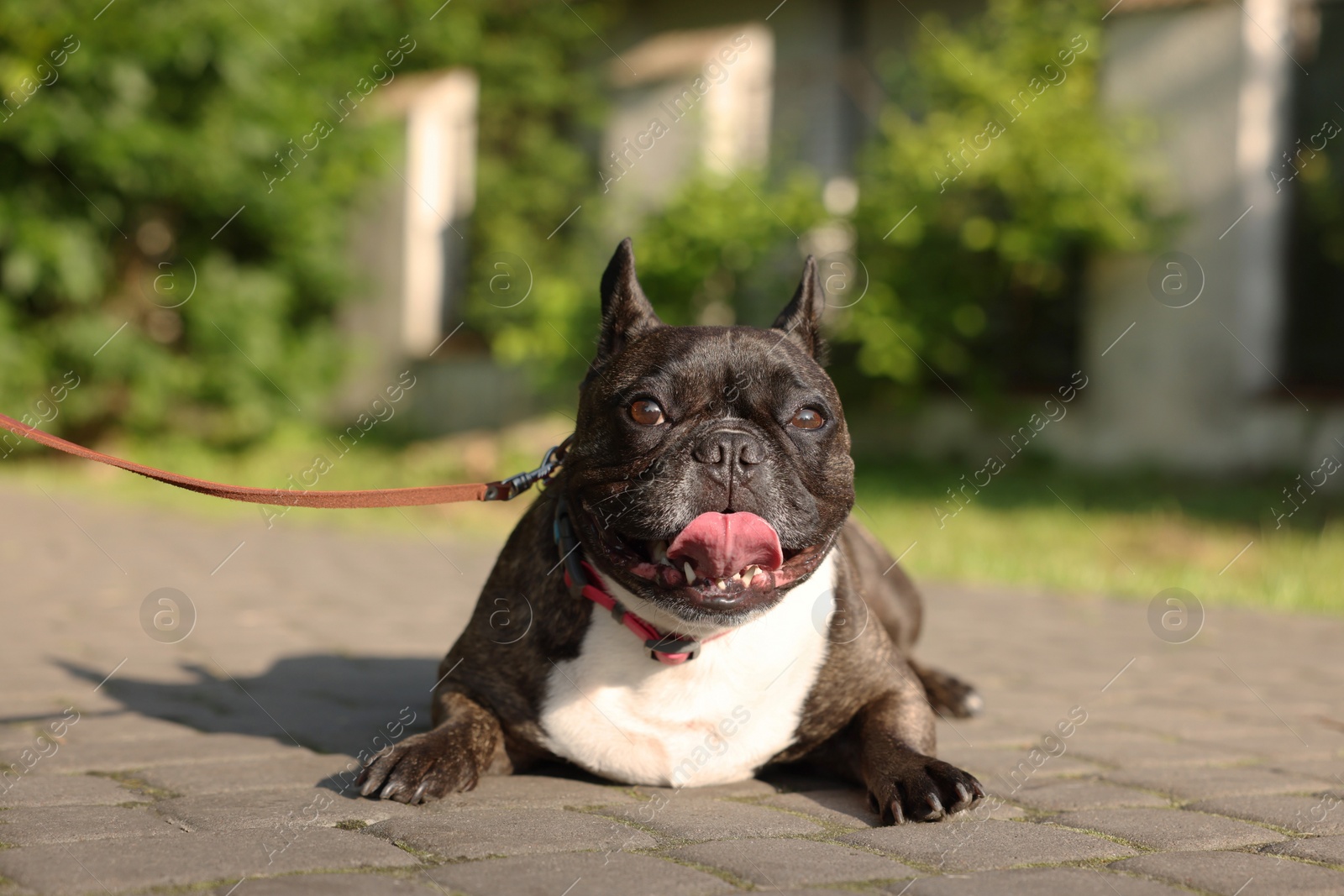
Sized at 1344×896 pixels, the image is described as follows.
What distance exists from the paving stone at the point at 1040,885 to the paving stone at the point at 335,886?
2.66 feet

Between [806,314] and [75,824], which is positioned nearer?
[75,824]

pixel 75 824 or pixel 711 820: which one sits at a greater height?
pixel 711 820

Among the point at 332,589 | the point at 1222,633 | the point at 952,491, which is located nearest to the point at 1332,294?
the point at 952,491

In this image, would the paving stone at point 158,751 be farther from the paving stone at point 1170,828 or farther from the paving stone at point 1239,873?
the paving stone at point 1239,873

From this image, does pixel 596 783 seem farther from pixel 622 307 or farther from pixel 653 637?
pixel 622 307

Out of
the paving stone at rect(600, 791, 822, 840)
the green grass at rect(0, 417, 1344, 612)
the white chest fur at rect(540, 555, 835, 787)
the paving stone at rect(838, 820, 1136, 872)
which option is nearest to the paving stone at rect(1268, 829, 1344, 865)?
the paving stone at rect(838, 820, 1136, 872)

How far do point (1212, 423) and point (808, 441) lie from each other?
28.0 ft

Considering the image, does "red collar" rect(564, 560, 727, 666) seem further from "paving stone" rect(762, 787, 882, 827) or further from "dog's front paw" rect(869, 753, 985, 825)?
"dog's front paw" rect(869, 753, 985, 825)

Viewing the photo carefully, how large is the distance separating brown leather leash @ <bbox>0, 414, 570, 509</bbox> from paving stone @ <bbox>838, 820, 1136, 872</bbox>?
48.9 inches

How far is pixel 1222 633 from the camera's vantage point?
19.3ft

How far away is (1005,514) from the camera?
9.39 m

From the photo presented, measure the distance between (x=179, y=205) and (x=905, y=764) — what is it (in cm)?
1209

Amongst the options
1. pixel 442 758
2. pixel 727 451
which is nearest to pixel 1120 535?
pixel 727 451

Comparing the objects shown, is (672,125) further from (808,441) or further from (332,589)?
(808,441)
